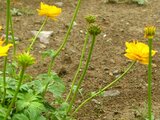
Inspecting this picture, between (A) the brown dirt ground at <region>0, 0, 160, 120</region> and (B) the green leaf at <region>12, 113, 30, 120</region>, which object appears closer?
(B) the green leaf at <region>12, 113, 30, 120</region>

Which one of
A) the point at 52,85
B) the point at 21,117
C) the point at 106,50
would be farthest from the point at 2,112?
the point at 106,50

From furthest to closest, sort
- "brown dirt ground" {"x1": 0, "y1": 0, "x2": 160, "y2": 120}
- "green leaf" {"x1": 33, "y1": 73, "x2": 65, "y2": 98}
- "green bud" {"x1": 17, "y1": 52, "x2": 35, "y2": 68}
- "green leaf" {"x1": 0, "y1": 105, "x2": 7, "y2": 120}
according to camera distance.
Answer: "brown dirt ground" {"x1": 0, "y1": 0, "x2": 160, "y2": 120} → "green leaf" {"x1": 33, "y1": 73, "x2": 65, "y2": 98} → "green leaf" {"x1": 0, "y1": 105, "x2": 7, "y2": 120} → "green bud" {"x1": 17, "y1": 52, "x2": 35, "y2": 68}

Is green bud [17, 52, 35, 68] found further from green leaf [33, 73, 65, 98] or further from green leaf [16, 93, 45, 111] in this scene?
green leaf [33, 73, 65, 98]

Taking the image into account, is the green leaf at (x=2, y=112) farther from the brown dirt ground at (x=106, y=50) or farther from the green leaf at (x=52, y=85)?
the brown dirt ground at (x=106, y=50)

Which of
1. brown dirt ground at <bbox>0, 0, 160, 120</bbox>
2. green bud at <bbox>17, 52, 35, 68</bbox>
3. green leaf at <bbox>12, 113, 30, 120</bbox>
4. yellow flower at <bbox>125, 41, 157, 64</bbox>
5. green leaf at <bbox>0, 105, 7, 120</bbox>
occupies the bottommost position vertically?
brown dirt ground at <bbox>0, 0, 160, 120</bbox>

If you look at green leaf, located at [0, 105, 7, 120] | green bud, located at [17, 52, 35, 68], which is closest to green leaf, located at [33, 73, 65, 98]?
green leaf, located at [0, 105, 7, 120]

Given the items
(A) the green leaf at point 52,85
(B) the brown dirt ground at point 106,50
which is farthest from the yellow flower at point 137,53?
(B) the brown dirt ground at point 106,50

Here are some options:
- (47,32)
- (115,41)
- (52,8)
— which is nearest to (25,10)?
(47,32)

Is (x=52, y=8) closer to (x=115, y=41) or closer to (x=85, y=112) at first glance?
(x=85, y=112)
